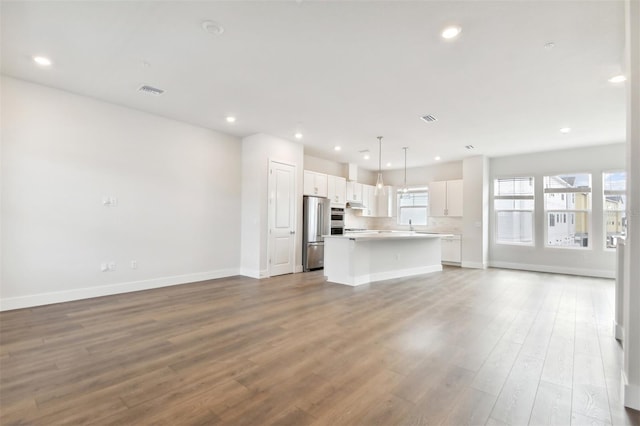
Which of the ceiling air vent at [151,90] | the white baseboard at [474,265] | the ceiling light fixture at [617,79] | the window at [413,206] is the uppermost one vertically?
the ceiling air vent at [151,90]

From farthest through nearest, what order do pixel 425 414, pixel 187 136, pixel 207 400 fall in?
pixel 187 136 < pixel 207 400 < pixel 425 414

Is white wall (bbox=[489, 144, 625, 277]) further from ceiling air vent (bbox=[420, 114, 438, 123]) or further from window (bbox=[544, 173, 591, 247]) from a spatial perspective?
ceiling air vent (bbox=[420, 114, 438, 123])

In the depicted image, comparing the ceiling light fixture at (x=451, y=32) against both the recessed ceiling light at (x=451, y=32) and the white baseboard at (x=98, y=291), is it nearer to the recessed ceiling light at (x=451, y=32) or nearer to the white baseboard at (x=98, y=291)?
the recessed ceiling light at (x=451, y=32)

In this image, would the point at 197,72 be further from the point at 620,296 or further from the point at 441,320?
the point at 620,296

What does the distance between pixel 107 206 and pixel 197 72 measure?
265 cm

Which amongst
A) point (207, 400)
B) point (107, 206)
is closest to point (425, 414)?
point (207, 400)

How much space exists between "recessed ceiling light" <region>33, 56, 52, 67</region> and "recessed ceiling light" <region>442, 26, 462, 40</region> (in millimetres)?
4311

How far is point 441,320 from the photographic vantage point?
12.0ft

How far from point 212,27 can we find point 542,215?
820 cm

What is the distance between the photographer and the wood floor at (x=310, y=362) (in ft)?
6.19

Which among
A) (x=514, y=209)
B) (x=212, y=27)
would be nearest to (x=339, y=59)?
(x=212, y=27)

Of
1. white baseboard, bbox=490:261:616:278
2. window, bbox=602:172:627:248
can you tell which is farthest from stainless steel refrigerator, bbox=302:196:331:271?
window, bbox=602:172:627:248

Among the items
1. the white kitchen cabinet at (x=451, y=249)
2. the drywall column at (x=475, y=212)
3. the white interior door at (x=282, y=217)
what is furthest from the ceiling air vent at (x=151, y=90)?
the white kitchen cabinet at (x=451, y=249)

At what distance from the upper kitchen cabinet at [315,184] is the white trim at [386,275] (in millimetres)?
2405
